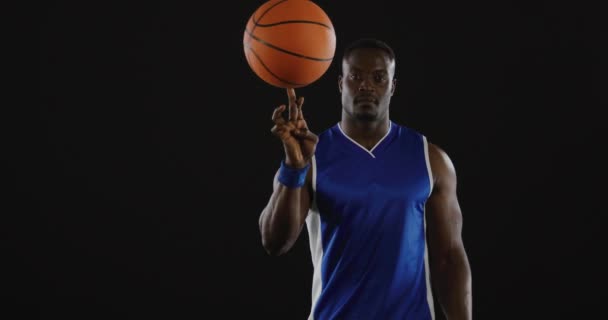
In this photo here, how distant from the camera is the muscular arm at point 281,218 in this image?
262 centimetres

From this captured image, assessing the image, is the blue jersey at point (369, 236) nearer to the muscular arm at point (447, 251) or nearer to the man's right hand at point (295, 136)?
the muscular arm at point (447, 251)

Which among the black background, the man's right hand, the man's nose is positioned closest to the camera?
the man's right hand

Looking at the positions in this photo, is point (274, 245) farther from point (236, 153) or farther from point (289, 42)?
point (236, 153)

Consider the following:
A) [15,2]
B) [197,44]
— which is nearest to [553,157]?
[197,44]

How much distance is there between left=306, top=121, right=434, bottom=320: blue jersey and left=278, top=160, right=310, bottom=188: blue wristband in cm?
26

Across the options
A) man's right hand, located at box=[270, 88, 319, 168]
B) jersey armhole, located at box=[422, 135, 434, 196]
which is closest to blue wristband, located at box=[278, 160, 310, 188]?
man's right hand, located at box=[270, 88, 319, 168]

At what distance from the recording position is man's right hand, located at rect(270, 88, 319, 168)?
2451 mm

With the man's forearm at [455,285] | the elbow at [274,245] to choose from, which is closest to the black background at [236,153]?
the man's forearm at [455,285]

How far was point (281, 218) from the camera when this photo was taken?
2.67 meters

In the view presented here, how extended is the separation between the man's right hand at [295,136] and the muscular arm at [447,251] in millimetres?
615

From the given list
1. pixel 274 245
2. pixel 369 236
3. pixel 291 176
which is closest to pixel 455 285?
pixel 369 236

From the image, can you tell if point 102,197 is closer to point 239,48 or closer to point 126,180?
point 126,180

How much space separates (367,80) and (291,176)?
1.68ft

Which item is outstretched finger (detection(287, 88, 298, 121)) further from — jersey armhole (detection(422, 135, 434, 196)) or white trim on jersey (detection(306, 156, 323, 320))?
jersey armhole (detection(422, 135, 434, 196))
